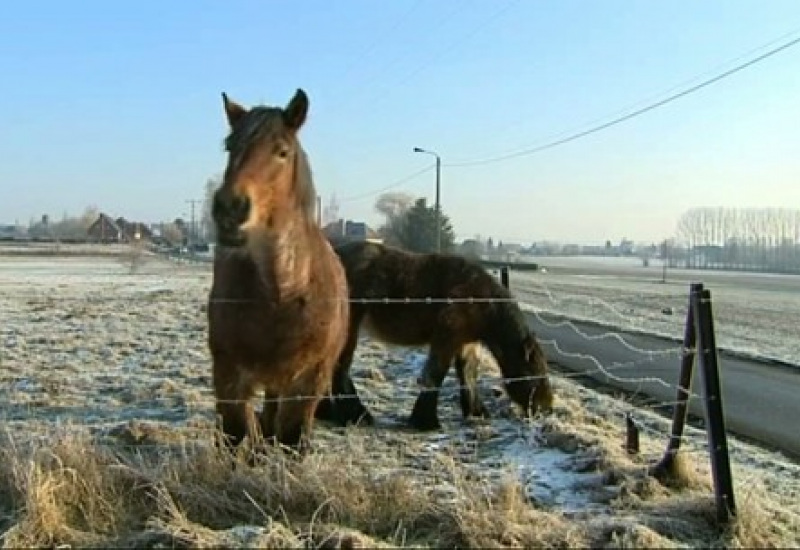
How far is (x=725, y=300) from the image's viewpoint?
37656mm

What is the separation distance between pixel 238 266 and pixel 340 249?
3.85 meters

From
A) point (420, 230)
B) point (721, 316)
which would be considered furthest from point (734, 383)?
point (420, 230)

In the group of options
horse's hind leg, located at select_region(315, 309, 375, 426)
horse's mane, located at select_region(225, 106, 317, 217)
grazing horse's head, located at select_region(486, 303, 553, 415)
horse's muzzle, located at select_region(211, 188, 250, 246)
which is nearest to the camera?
horse's muzzle, located at select_region(211, 188, 250, 246)

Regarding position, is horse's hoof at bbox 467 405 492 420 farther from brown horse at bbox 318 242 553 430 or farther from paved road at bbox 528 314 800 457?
paved road at bbox 528 314 800 457

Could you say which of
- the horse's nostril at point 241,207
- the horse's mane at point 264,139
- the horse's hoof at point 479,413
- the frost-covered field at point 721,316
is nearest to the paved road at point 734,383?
the frost-covered field at point 721,316

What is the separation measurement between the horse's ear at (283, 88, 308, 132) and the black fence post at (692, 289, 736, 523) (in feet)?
8.93

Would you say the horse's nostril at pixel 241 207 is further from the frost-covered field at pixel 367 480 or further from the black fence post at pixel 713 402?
the black fence post at pixel 713 402

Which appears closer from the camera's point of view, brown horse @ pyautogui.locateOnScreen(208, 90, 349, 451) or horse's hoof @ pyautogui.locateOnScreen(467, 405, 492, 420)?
brown horse @ pyautogui.locateOnScreen(208, 90, 349, 451)

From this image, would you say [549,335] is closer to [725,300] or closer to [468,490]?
[468,490]

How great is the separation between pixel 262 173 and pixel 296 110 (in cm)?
66

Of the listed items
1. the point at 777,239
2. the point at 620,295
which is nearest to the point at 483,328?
the point at 620,295

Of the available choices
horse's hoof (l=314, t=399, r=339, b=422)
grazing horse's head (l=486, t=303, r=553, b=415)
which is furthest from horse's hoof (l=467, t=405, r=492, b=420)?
horse's hoof (l=314, t=399, r=339, b=422)

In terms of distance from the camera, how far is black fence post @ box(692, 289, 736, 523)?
4.82 metres

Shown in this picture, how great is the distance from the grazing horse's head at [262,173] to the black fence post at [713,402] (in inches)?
103
